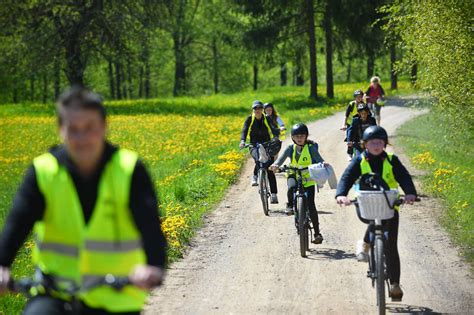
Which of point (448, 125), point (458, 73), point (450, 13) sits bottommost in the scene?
point (448, 125)

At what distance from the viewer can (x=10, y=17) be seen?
3969cm

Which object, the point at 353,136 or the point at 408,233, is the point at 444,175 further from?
the point at 408,233

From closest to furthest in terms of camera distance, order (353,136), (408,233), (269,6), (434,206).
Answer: (408,233) < (434,206) < (353,136) < (269,6)

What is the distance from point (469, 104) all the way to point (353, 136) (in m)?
2.72

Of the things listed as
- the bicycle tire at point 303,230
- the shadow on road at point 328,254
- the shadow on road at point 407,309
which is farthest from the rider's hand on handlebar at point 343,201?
the shadow on road at point 328,254

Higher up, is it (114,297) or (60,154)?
(60,154)

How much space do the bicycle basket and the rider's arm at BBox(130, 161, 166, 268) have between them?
3.87 m

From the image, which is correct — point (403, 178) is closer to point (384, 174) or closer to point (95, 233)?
point (384, 174)

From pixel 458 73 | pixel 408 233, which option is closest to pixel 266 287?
pixel 408 233

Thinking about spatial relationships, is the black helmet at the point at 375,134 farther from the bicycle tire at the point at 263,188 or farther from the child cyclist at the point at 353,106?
the child cyclist at the point at 353,106

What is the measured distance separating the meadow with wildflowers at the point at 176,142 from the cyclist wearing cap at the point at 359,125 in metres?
2.93

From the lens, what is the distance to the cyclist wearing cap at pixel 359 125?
15008 mm

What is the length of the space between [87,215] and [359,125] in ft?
39.5

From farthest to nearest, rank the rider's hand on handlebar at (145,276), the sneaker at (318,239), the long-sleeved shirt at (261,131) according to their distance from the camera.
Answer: the long-sleeved shirt at (261,131), the sneaker at (318,239), the rider's hand on handlebar at (145,276)
